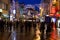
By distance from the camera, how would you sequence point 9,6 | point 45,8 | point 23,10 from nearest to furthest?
point 45,8
point 9,6
point 23,10

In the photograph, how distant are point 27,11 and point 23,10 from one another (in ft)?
16.2

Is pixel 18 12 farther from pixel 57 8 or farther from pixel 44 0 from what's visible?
pixel 57 8

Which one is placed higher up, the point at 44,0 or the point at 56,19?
the point at 44,0

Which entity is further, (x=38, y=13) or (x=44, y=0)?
(x=38, y=13)

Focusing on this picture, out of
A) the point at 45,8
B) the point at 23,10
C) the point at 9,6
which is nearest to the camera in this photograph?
the point at 45,8

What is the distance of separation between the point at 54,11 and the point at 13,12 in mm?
24115

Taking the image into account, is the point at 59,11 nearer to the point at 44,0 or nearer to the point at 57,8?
the point at 57,8

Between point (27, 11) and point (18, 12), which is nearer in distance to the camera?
point (27, 11)

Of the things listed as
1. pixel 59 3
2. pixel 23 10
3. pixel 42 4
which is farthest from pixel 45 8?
pixel 59 3

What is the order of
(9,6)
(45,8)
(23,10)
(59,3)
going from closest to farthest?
(59,3) < (45,8) < (9,6) < (23,10)

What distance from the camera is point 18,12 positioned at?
75938 millimetres

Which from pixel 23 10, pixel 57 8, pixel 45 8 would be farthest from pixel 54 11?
pixel 23 10

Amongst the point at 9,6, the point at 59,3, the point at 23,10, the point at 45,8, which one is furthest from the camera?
the point at 23,10

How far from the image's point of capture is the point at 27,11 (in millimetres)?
69375
